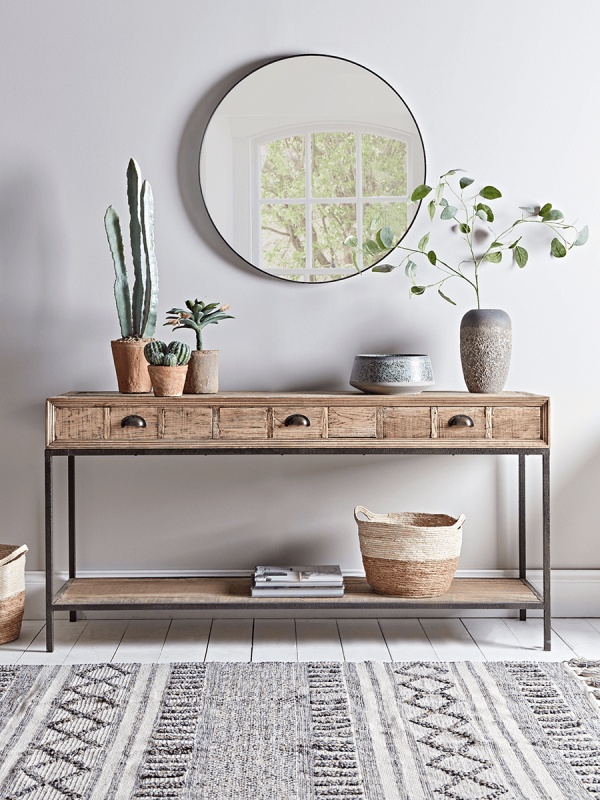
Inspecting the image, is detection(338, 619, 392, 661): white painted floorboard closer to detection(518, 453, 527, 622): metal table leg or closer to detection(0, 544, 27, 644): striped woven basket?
detection(518, 453, 527, 622): metal table leg

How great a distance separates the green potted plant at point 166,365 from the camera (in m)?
2.34

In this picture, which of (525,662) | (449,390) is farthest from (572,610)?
(449,390)

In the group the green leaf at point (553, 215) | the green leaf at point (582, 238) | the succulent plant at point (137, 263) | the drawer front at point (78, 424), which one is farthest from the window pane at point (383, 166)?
the drawer front at point (78, 424)

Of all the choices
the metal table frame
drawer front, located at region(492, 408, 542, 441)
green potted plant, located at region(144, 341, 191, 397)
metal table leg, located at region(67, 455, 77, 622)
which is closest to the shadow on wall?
green potted plant, located at region(144, 341, 191, 397)

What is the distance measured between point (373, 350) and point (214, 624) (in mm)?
1137

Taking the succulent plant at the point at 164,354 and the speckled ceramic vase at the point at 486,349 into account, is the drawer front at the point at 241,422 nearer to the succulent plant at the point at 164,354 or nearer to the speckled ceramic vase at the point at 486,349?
the succulent plant at the point at 164,354

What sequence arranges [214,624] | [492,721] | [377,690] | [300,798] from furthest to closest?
[214,624] < [377,690] < [492,721] < [300,798]

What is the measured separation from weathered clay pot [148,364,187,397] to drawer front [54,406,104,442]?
0.60ft

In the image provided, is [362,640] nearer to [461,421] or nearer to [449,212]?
[461,421]

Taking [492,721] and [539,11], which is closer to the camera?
[492,721]

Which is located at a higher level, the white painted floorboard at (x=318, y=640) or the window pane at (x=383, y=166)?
the window pane at (x=383, y=166)

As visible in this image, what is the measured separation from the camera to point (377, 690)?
210 centimetres

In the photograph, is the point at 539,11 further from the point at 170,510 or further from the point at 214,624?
the point at 214,624

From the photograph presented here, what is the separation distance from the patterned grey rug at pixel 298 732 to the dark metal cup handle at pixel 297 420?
730 mm
